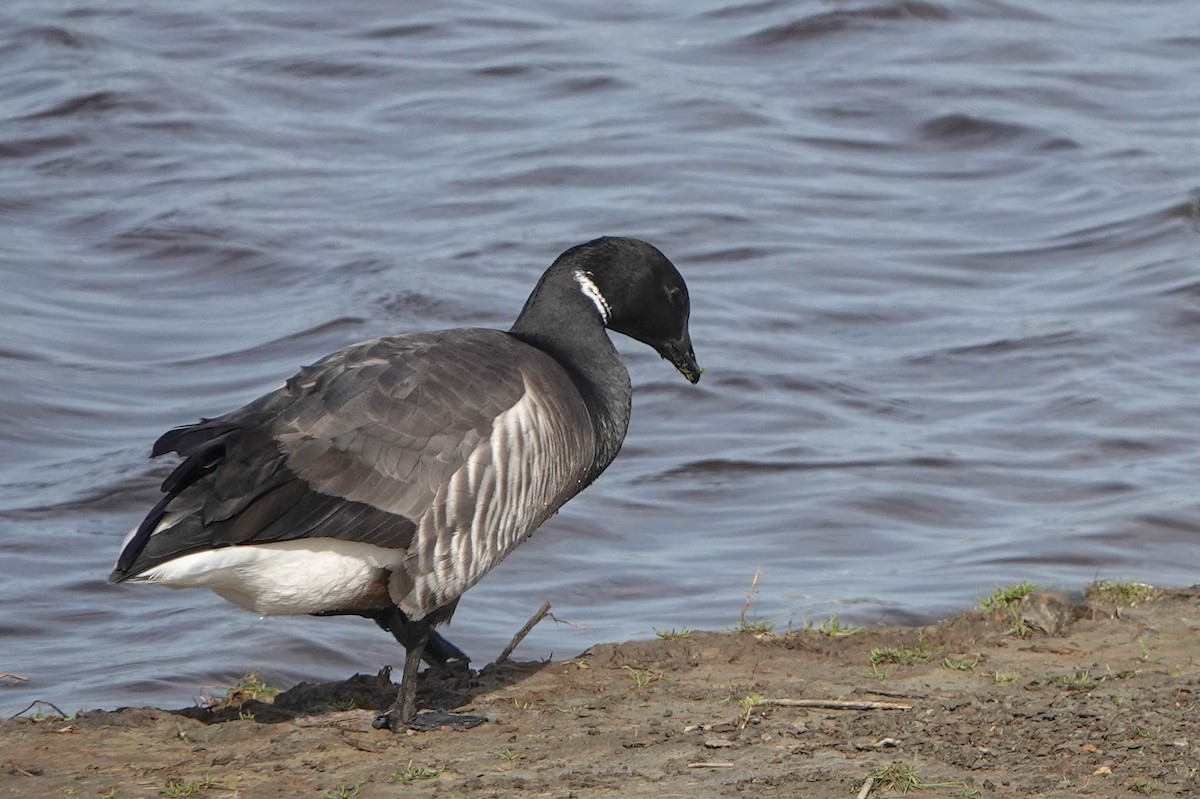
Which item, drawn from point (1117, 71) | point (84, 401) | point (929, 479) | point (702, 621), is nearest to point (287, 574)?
point (702, 621)

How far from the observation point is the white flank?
5.29 m

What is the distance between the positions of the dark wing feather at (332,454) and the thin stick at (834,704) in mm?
1234

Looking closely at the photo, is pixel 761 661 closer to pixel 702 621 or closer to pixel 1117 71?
pixel 702 621

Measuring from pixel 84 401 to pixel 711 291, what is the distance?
4.50m

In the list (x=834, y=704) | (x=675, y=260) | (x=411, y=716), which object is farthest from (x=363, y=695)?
(x=675, y=260)

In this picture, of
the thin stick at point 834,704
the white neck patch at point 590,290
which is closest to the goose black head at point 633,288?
the white neck patch at point 590,290

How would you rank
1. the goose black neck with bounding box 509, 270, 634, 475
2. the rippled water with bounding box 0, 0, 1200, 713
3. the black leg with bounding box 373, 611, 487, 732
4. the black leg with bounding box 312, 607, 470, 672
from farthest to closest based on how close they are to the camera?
1. the rippled water with bounding box 0, 0, 1200, 713
2. the goose black neck with bounding box 509, 270, 634, 475
3. the black leg with bounding box 312, 607, 470, 672
4. the black leg with bounding box 373, 611, 487, 732

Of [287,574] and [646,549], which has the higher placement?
[287,574]

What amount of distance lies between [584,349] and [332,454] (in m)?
1.34

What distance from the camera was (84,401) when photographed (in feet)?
36.1

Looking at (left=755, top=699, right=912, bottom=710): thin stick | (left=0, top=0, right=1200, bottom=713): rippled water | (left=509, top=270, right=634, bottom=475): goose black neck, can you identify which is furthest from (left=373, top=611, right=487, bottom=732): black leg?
(left=0, top=0, right=1200, bottom=713): rippled water

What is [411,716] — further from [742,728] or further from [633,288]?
[633,288]

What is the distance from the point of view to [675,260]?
1344cm

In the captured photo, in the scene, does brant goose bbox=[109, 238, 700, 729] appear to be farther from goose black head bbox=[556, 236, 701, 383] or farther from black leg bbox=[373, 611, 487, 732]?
goose black head bbox=[556, 236, 701, 383]
